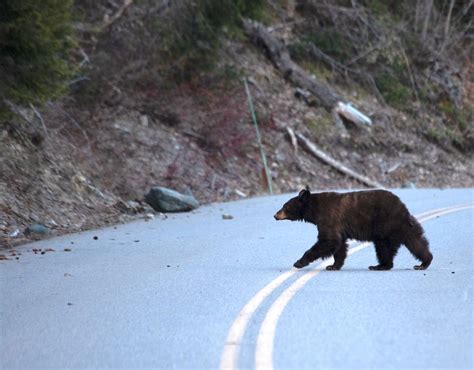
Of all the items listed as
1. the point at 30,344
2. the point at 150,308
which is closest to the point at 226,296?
the point at 150,308

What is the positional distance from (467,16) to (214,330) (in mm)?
39321

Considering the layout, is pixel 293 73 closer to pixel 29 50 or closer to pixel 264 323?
pixel 29 50

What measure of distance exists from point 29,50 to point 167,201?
23.0ft

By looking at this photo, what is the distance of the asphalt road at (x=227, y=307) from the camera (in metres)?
6.83

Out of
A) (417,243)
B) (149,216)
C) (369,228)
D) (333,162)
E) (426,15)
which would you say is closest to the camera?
(417,243)

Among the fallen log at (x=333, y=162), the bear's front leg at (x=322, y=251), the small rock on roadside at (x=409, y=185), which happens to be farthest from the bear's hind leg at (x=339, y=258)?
the small rock on roadside at (x=409, y=185)

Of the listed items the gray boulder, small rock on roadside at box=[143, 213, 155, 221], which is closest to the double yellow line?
small rock on roadside at box=[143, 213, 155, 221]

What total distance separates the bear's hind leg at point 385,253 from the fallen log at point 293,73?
2222 centimetres

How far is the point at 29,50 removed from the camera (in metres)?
13.9

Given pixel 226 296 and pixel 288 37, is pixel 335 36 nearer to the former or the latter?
pixel 288 37

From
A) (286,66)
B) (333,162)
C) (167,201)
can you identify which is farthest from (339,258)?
(286,66)

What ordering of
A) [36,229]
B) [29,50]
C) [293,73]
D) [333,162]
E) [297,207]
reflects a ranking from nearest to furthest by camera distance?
[297,207] < [29,50] < [36,229] < [333,162] < [293,73]

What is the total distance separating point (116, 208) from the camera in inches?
775

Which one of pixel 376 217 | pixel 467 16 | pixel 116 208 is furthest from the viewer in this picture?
pixel 467 16
